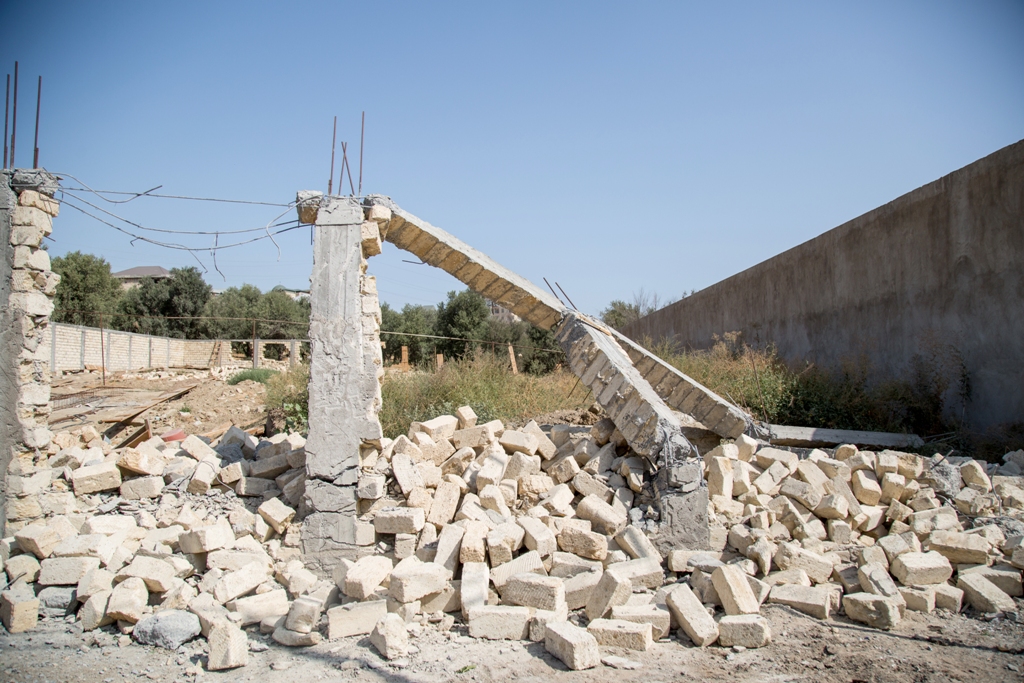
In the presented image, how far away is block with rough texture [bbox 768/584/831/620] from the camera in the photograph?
4.21 m

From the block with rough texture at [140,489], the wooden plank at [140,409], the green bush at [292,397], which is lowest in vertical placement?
the block with rough texture at [140,489]

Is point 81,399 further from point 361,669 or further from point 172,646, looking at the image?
point 361,669

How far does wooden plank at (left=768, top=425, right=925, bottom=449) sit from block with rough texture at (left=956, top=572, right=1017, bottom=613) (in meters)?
2.55

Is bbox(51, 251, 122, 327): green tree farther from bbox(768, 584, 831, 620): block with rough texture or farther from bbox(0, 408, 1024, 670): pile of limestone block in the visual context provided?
bbox(768, 584, 831, 620): block with rough texture

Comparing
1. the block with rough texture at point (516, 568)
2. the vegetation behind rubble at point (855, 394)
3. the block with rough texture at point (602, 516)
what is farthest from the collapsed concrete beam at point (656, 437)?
the vegetation behind rubble at point (855, 394)

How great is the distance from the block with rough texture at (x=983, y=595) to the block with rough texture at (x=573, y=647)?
113 inches

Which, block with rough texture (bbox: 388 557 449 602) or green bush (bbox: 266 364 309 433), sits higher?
green bush (bbox: 266 364 309 433)

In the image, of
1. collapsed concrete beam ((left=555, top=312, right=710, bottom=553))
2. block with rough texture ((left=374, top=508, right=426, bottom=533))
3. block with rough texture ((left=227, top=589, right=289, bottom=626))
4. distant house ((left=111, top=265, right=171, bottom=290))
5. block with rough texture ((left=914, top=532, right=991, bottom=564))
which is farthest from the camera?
distant house ((left=111, top=265, right=171, bottom=290))

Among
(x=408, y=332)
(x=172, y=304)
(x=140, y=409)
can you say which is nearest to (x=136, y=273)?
(x=172, y=304)

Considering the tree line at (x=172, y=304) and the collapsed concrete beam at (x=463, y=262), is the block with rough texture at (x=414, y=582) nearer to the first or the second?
the collapsed concrete beam at (x=463, y=262)

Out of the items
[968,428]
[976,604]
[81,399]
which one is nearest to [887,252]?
[968,428]

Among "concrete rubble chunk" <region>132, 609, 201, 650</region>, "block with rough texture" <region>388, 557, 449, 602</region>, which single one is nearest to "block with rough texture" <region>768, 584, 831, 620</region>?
"block with rough texture" <region>388, 557, 449, 602</region>

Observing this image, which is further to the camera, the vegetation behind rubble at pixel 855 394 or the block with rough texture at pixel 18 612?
the vegetation behind rubble at pixel 855 394

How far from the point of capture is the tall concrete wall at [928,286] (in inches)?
269
